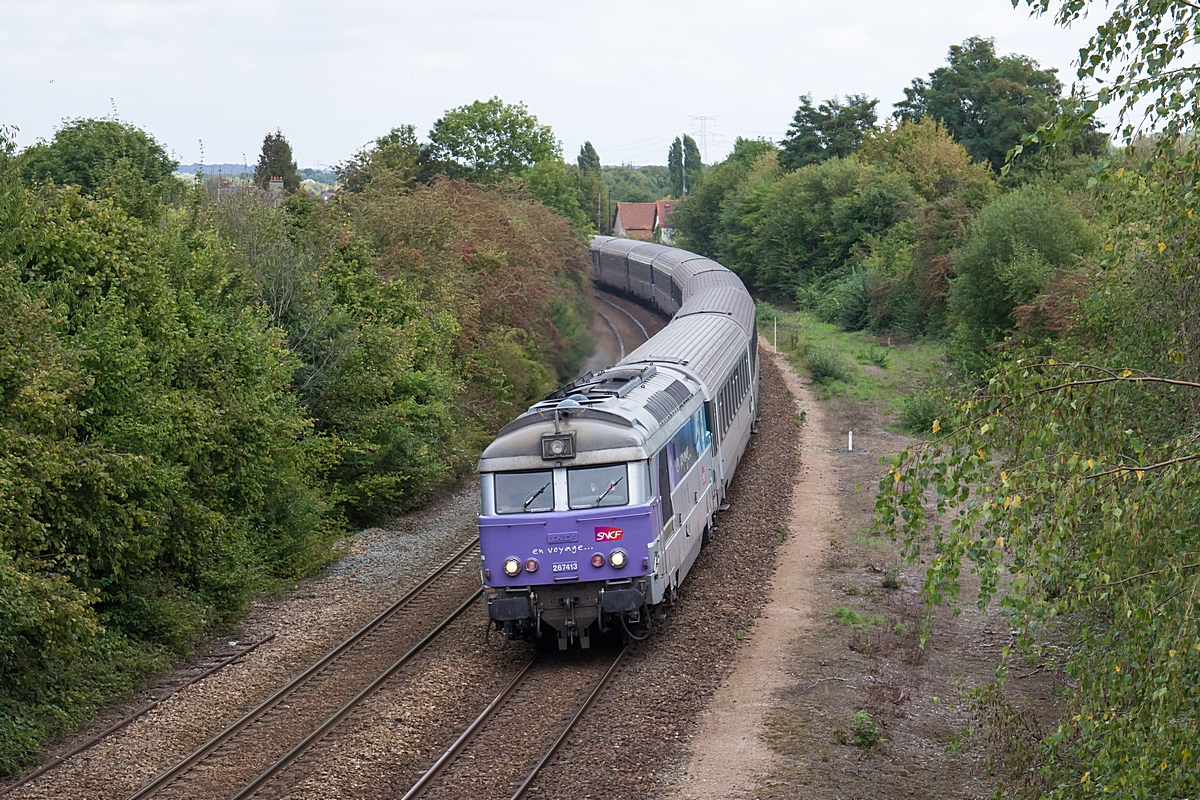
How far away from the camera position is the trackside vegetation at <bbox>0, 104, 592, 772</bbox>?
1178 centimetres

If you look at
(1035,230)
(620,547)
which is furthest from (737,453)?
(1035,230)

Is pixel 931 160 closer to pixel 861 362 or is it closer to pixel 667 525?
pixel 861 362

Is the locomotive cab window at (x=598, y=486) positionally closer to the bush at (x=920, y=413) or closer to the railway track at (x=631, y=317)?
the bush at (x=920, y=413)

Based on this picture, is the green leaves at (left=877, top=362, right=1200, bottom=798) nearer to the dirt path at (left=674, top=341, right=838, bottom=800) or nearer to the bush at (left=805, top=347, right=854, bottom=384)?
the dirt path at (left=674, top=341, right=838, bottom=800)

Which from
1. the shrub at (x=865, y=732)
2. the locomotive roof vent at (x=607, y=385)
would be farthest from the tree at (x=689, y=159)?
the shrub at (x=865, y=732)

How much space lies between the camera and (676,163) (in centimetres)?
14388

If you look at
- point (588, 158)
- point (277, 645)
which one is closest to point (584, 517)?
point (277, 645)

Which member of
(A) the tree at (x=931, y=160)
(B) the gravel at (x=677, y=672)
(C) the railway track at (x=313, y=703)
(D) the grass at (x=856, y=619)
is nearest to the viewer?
(B) the gravel at (x=677, y=672)

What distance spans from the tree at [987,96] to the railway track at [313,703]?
47850 millimetres

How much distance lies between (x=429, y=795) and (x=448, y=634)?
498cm

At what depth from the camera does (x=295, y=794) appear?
10227 millimetres

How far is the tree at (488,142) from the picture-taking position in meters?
55.6

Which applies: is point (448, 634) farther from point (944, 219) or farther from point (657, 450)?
point (944, 219)

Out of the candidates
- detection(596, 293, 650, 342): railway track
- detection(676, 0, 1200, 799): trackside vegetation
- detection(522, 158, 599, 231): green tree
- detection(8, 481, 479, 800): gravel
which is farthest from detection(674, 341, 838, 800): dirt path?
detection(522, 158, 599, 231): green tree
